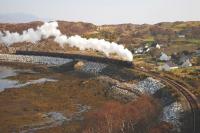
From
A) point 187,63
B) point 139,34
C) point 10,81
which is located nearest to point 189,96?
point 187,63

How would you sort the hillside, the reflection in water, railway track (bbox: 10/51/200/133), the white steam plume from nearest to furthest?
railway track (bbox: 10/51/200/133) → the reflection in water → the white steam plume → the hillside

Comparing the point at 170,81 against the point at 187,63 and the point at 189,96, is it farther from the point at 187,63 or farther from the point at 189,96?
the point at 187,63

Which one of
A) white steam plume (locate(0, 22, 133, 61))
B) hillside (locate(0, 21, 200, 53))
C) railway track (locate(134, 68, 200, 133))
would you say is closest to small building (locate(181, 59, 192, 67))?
railway track (locate(134, 68, 200, 133))

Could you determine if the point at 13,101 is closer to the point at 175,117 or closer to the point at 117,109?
the point at 117,109

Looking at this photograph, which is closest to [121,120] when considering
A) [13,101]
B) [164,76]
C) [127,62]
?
[13,101]

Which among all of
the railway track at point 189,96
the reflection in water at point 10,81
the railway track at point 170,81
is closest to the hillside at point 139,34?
the railway track at point 170,81

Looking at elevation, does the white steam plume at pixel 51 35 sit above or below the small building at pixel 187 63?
above

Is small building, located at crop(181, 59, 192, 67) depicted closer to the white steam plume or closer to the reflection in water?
the white steam plume

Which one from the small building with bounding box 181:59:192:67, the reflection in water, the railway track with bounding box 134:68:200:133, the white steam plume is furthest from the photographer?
the white steam plume

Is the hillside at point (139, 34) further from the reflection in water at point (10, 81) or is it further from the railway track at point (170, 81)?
the reflection in water at point (10, 81)
